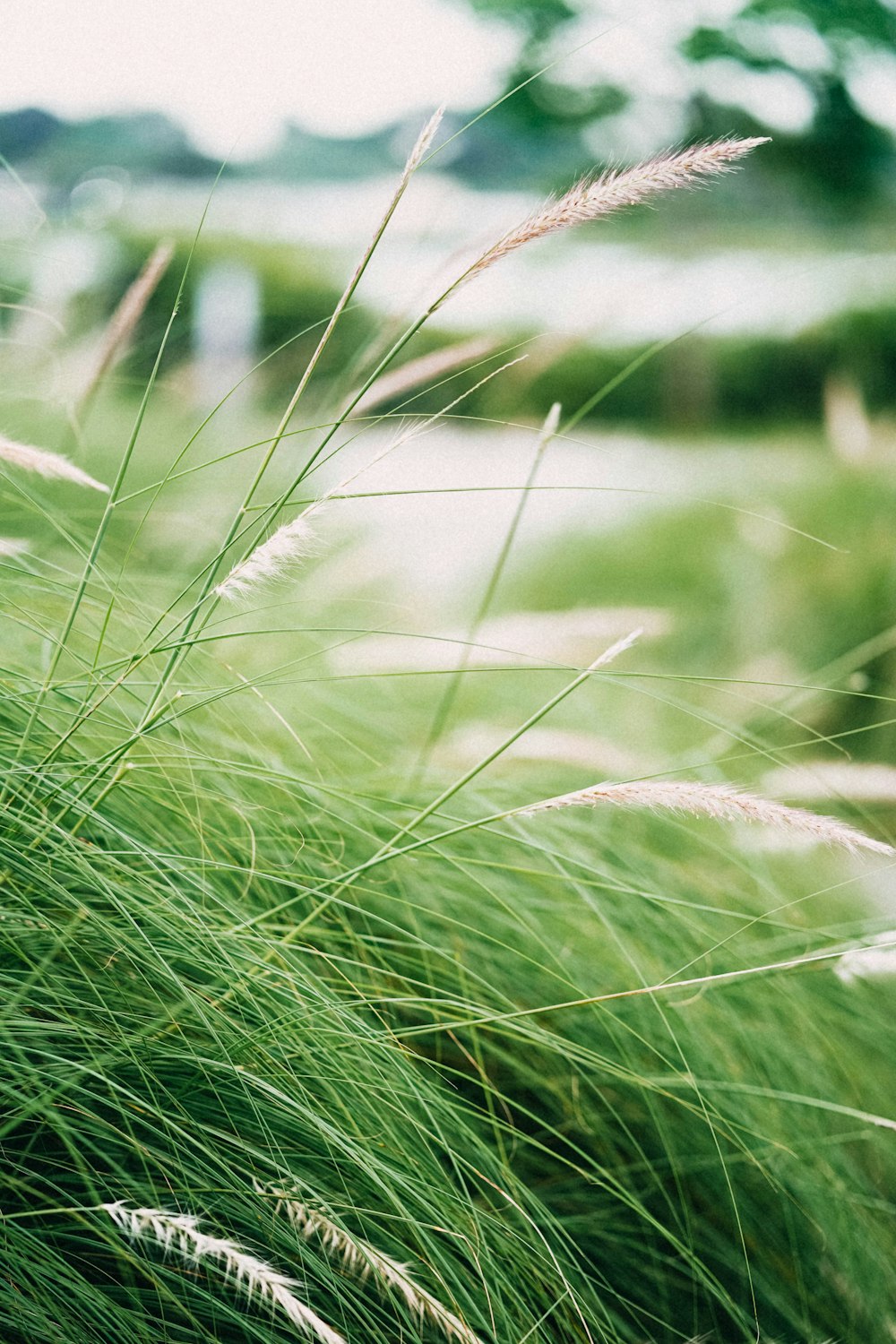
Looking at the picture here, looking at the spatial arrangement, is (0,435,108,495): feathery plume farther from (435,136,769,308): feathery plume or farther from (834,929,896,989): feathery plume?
(834,929,896,989): feathery plume

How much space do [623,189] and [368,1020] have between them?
0.52 meters

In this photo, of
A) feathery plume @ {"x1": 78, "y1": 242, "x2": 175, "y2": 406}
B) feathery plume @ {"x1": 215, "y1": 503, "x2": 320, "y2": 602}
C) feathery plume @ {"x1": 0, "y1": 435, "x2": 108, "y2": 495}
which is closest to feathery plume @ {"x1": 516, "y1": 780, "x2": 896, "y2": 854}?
feathery plume @ {"x1": 215, "y1": 503, "x2": 320, "y2": 602}

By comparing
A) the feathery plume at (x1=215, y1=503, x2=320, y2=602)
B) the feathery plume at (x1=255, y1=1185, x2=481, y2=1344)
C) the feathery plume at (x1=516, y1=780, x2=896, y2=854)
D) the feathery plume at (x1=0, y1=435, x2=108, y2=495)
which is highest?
the feathery plume at (x1=0, y1=435, x2=108, y2=495)

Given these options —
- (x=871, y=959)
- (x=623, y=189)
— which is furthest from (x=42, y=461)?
(x=871, y=959)

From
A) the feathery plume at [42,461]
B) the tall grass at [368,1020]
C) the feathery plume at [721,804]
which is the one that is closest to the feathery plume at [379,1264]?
the tall grass at [368,1020]

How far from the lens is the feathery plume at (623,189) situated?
49cm

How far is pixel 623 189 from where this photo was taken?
51 centimetres

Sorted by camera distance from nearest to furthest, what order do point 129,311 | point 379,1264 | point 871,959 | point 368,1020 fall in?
point 379,1264
point 871,959
point 368,1020
point 129,311

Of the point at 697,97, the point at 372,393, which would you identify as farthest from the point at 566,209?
the point at 697,97

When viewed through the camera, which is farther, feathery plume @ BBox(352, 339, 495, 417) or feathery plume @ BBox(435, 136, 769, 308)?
feathery plume @ BBox(352, 339, 495, 417)

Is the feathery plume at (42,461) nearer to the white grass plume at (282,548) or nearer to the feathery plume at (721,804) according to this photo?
the white grass plume at (282,548)

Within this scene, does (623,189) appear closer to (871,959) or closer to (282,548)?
(282,548)

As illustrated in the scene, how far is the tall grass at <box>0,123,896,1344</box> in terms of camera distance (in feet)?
1.65

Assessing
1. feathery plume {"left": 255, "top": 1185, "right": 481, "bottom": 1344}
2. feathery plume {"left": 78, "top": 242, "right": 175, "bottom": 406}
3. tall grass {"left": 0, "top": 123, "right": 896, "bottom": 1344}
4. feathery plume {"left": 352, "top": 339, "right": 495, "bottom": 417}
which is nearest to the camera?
feathery plume {"left": 255, "top": 1185, "right": 481, "bottom": 1344}
